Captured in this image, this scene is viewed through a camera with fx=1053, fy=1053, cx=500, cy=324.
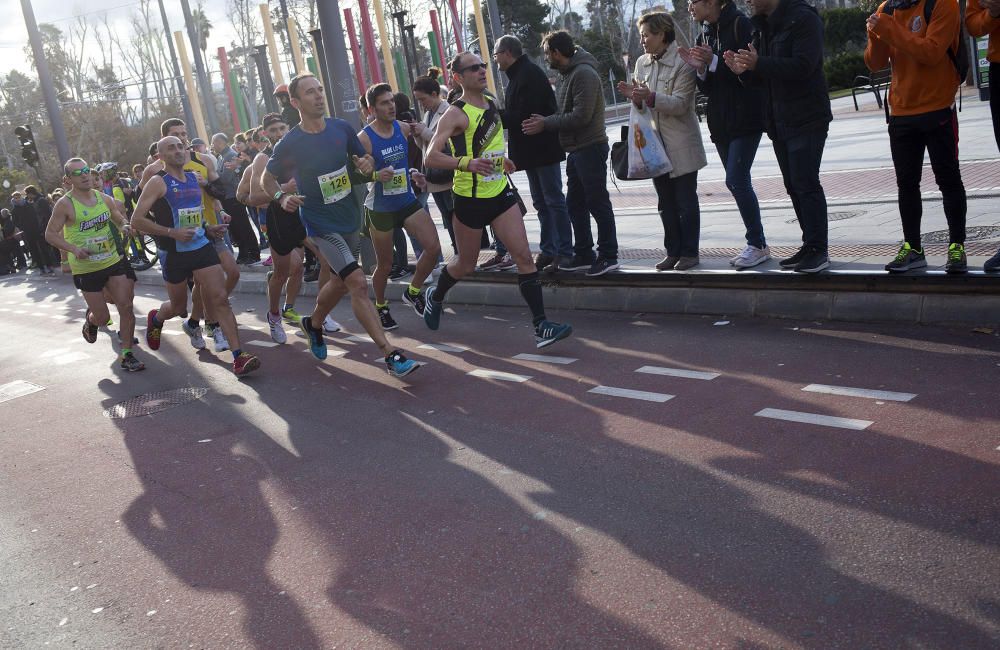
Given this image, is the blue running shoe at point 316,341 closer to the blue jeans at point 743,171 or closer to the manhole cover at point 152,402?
the manhole cover at point 152,402

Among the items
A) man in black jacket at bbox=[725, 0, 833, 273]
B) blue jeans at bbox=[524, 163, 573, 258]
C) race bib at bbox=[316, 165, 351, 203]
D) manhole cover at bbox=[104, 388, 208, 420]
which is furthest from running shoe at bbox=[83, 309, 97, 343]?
man in black jacket at bbox=[725, 0, 833, 273]

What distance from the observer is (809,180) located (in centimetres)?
756

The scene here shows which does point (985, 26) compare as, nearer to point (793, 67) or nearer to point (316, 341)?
point (793, 67)

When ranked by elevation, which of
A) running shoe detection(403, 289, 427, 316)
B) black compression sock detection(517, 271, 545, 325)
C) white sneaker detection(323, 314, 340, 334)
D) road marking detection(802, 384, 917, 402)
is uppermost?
black compression sock detection(517, 271, 545, 325)

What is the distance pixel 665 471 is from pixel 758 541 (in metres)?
0.94

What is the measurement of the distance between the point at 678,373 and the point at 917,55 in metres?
2.47

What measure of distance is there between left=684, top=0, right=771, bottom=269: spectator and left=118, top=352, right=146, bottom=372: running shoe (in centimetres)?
542

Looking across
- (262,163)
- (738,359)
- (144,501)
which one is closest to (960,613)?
(738,359)

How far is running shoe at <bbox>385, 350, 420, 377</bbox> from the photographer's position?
23.9 feet

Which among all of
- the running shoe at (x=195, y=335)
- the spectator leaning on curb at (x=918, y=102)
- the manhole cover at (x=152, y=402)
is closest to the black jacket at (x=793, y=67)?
the spectator leaning on curb at (x=918, y=102)

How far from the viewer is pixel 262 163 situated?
842cm

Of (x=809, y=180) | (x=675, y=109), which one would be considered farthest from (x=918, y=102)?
(x=675, y=109)

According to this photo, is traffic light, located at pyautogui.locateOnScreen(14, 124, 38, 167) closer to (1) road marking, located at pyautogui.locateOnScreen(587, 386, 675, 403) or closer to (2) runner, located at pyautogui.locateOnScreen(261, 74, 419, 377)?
(2) runner, located at pyautogui.locateOnScreen(261, 74, 419, 377)

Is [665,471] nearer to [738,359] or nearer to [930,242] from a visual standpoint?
[738,359]
